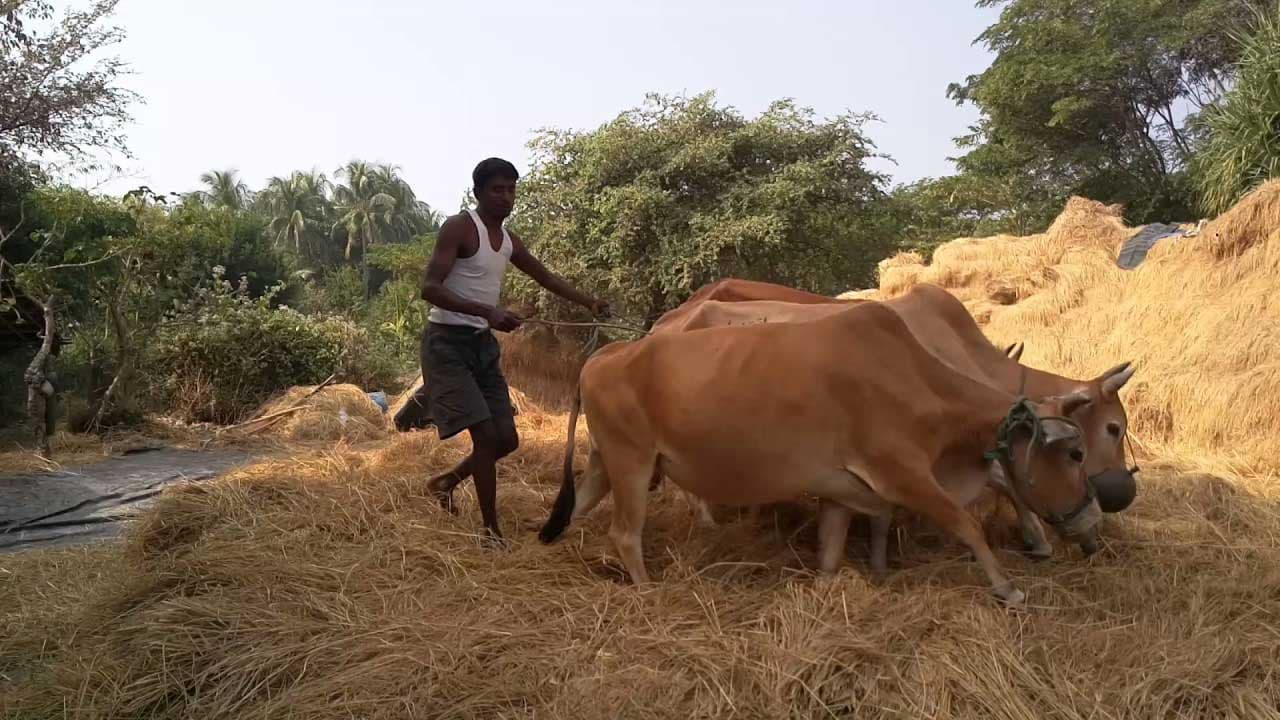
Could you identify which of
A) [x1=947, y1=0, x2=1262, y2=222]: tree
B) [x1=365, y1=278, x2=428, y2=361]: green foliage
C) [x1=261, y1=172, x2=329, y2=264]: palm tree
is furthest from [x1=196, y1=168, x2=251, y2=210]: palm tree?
[x1=947, y1=0, x2=1262, y2=222]: tree

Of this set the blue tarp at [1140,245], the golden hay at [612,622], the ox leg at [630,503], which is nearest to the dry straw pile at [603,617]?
the golden hay at [612,622]

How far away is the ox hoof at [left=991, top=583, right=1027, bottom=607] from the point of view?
3654 mm

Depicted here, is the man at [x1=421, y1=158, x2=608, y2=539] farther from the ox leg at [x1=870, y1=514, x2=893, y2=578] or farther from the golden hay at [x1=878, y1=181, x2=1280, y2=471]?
the golden hay at [x1=878, y1=181, x2=1280, y2=471]

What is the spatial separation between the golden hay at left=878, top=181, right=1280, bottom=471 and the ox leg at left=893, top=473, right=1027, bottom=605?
12.0 feet

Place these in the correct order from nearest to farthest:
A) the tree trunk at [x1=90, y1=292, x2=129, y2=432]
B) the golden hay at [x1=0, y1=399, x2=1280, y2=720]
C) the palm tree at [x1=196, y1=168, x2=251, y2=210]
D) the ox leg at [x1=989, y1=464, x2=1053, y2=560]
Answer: the golden hay at [x1=0, y1=399, x2=1280, y2=720], the ox leg at [x1=989, y1=464, x2=1053, y2=560], the tree trunk at [x1=90, y1=292, x2=129, y2=432], the palm tree at [x1=196, y1=168, x2=251, y2=210]

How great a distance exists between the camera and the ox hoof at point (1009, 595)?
12.0 ft

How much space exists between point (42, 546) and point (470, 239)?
358cm

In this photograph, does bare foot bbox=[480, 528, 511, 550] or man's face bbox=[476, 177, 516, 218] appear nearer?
bare foot bbox=[480, 528, 511, 550]

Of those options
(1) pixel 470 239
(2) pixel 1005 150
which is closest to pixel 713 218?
(1) pixel 470 239

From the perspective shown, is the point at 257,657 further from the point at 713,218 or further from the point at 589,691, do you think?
the point at 713,218

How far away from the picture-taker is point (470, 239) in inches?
187

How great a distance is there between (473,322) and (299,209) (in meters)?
48.4

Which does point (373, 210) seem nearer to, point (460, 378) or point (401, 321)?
point (401, 321)

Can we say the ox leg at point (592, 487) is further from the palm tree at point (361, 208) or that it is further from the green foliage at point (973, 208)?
the palm tree at point (361, 208)
